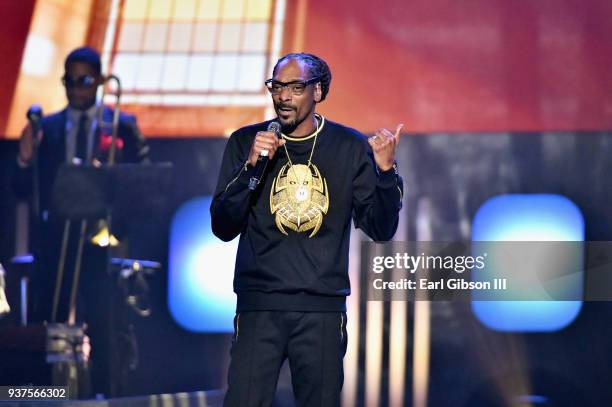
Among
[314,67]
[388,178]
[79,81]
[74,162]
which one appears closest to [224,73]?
[79,81]

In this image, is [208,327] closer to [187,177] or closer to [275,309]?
[187,177]

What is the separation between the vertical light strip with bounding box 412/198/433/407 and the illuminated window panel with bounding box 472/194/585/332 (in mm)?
247

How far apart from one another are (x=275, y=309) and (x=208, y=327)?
228 centimetres

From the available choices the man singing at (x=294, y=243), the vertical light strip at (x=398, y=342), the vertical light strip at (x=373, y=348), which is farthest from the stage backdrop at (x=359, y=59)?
the man singing at (x=294, y=243)

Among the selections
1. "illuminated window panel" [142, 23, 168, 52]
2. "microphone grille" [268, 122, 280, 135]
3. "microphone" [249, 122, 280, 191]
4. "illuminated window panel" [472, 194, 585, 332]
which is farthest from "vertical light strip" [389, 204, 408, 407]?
"microphone" [249, 122, 280, 191]

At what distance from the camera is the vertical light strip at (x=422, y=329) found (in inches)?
199

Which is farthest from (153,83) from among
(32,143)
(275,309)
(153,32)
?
(275,309)

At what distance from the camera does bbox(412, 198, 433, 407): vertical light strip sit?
5059 millimetres

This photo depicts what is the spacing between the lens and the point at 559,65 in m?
5.00

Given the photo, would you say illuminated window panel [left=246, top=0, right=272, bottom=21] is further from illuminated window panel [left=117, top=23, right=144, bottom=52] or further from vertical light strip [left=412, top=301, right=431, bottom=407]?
vertical light strip [left=412, top=301, right=431, bottom=407]

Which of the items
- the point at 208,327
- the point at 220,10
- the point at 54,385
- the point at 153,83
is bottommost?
the point at 54,385
